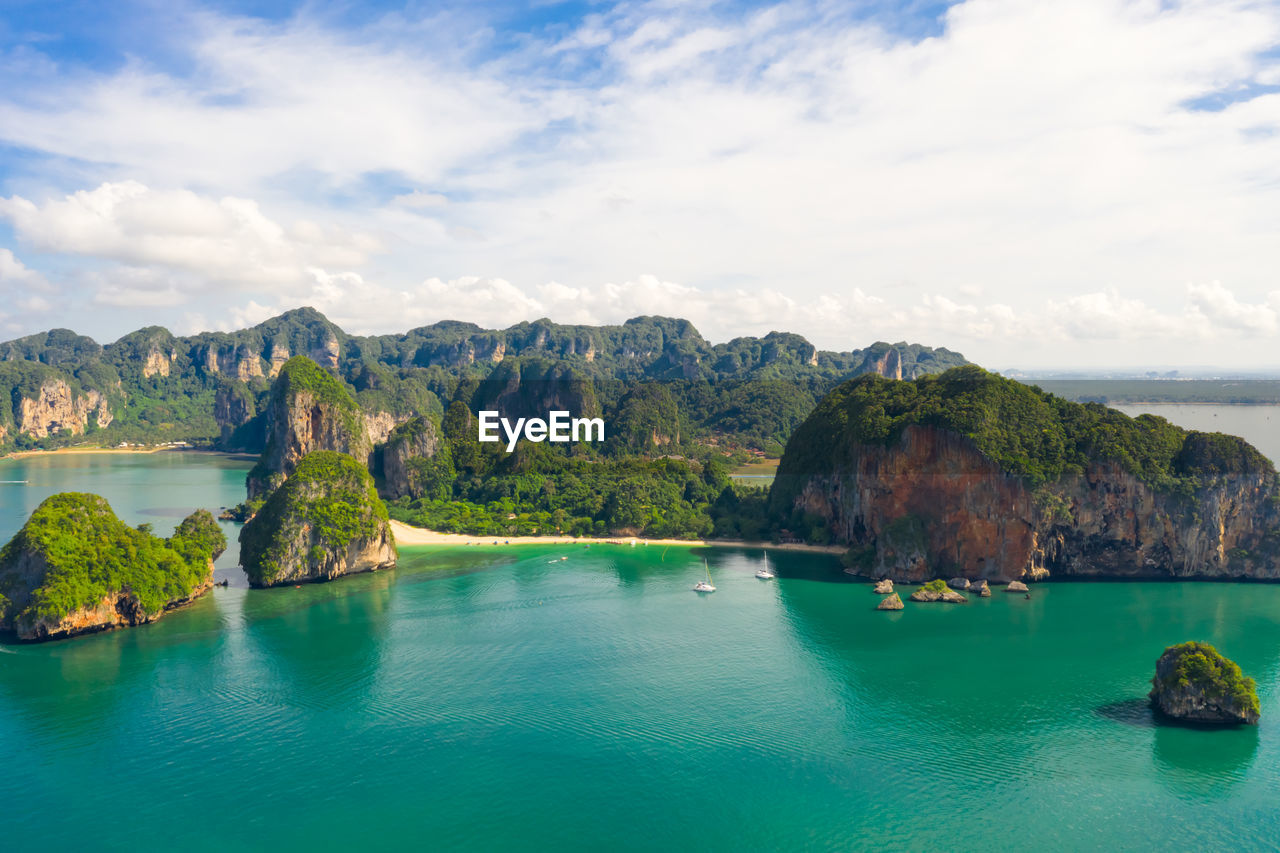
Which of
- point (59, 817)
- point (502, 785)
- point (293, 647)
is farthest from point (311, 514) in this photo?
point (502, 785)

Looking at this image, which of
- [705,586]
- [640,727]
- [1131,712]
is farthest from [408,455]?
[1131,712]

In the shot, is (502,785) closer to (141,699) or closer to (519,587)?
(141,699)

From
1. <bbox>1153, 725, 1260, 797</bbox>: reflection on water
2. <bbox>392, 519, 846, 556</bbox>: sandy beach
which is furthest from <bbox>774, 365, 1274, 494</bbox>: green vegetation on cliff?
<bbox>1153, 725, 1260, 797</bbox>: reflection on water

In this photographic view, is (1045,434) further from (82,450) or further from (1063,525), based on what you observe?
(82,450)

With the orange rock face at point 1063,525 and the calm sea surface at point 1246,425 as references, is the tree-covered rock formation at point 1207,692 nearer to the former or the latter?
the orange rock face at point 1063,525

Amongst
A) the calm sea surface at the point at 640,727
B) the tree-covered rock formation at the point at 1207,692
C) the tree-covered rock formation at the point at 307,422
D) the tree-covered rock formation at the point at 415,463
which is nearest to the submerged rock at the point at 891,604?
the calm sea surface at the point at 640,727

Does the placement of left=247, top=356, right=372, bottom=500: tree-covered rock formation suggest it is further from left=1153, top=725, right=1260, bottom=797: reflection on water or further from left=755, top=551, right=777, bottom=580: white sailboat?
left=1153, top=725, right=1260, bottom=797: reflection on water
